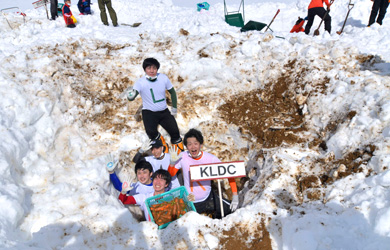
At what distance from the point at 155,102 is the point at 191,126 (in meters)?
1.04

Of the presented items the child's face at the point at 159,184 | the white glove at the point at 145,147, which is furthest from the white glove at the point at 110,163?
the child's face at the point at 159,184

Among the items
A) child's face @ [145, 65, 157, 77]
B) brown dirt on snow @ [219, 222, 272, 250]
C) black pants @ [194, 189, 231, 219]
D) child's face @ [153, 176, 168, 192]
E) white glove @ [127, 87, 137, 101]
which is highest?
child's face @ [145, 65, 157, 77]

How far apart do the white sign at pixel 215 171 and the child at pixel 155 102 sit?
5.30 feet

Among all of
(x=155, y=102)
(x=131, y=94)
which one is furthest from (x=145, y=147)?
(x=131, y=94)

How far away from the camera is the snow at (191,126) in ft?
11.8

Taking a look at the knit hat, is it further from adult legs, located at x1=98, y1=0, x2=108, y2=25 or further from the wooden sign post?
adult legs, located at x1=98, y1=0, x2=108, y2=25

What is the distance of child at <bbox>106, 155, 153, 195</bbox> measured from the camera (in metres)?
4.77

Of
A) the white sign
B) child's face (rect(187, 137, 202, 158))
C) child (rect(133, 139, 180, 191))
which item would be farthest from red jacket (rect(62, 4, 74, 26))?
the white sign

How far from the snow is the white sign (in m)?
0.48

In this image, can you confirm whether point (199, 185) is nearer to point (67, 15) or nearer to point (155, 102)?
point (155, 102)

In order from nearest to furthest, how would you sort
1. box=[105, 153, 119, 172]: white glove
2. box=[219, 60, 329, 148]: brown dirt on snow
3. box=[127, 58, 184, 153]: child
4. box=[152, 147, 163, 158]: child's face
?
box=[105, 153, 119, 172]: white glove
box=[152, 147, 163, 158]: child's face
box=[219, 60, 329, 148]: brown dirt on snow
box=[127, 58, 184, 153]: child

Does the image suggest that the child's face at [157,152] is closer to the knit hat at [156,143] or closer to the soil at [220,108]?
the knit hat at [156,143]

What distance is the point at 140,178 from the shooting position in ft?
15.6

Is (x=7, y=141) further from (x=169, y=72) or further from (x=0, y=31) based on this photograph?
(x=0, y=31)
